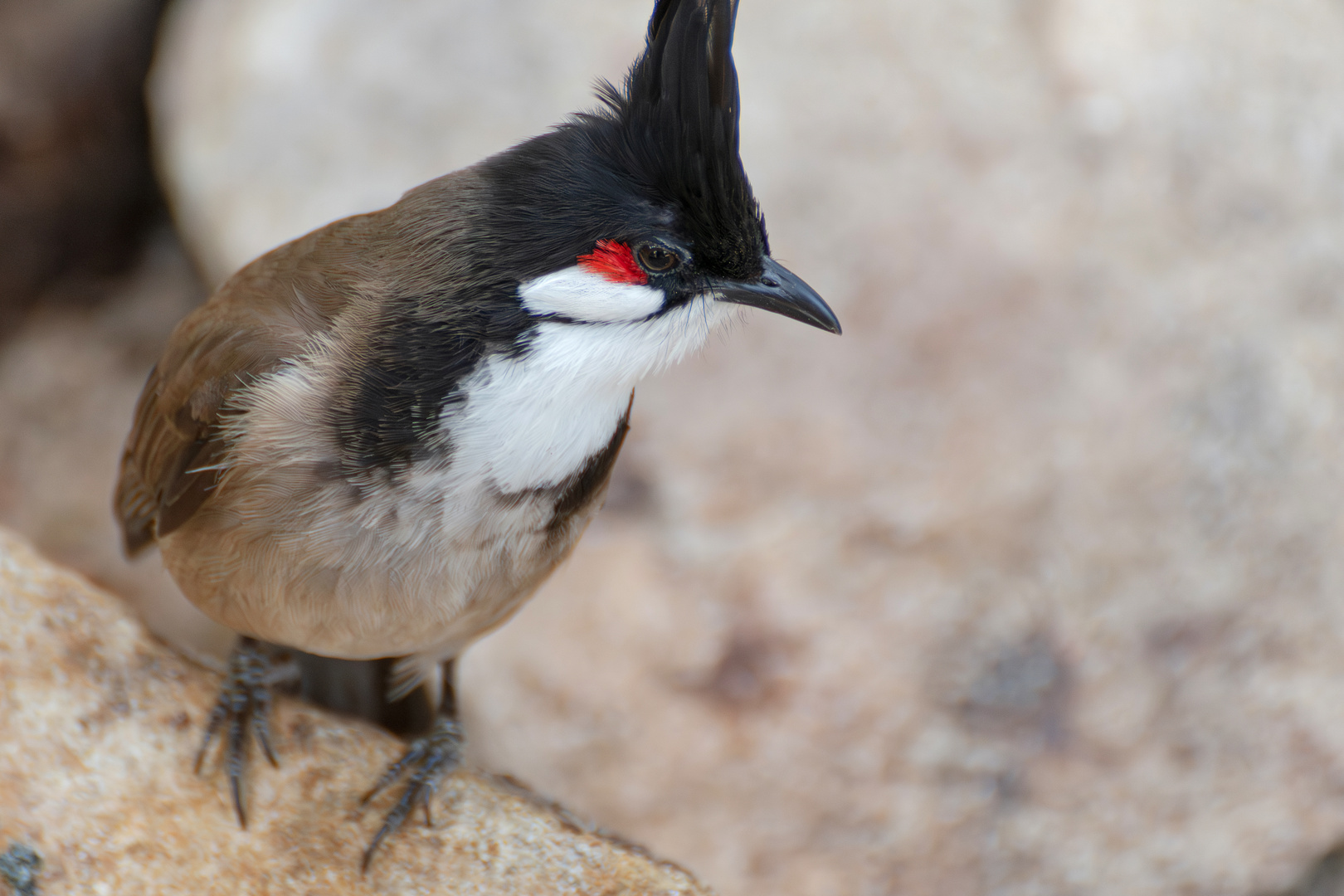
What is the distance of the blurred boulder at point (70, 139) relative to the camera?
5043 mm

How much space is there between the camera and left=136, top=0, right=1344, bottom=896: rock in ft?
13.5

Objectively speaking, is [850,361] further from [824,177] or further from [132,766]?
[132,766]

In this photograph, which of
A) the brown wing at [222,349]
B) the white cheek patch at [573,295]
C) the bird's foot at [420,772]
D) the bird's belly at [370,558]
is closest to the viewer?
the white cheek patch at [573,295]

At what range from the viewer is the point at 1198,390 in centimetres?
427

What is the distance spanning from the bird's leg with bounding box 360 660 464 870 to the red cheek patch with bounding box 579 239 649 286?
54.4 inches

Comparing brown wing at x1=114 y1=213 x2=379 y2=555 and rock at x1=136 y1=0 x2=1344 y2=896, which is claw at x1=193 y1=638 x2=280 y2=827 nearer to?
brown wing at x1=114 y1=213 x2=379 y2=555

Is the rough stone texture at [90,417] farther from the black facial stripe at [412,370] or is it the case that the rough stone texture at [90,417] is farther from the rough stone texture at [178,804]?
the black facial stripe at [412,370]

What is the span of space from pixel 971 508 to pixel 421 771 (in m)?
2.23

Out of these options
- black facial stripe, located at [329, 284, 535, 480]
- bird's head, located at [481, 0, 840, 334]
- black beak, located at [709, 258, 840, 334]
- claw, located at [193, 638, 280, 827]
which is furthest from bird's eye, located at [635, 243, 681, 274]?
claw, located at [193, 638, 280, 827]

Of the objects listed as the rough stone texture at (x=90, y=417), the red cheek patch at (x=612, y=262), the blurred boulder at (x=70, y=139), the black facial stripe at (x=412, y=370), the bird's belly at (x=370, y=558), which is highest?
the blurred boulder at (x=70, y=139)

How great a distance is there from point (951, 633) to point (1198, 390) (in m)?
1.31

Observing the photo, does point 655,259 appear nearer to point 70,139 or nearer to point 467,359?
point 467,359

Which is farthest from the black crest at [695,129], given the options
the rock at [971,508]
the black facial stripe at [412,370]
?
the rock at [971,508]

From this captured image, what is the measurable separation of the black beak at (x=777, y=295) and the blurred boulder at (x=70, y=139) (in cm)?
415
